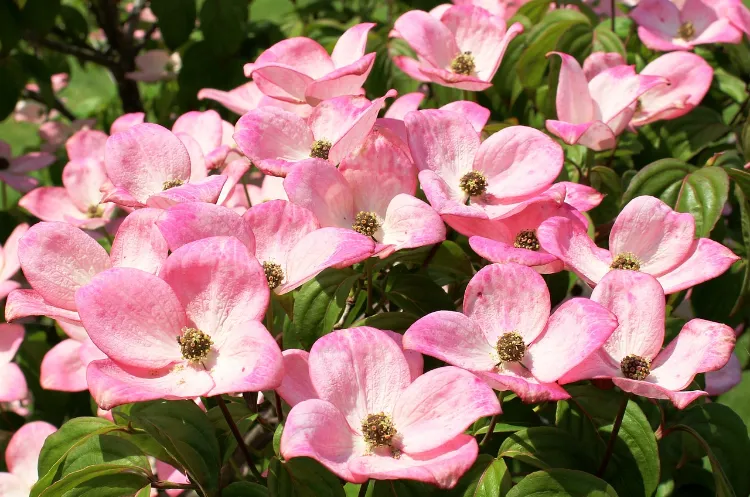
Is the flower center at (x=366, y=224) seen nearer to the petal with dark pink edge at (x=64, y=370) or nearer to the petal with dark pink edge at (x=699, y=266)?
the petal with dark pink edge at (x=699, y=266)

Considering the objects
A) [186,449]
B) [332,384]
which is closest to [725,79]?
[332,384]

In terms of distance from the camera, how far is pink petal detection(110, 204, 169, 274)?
0.84 metres

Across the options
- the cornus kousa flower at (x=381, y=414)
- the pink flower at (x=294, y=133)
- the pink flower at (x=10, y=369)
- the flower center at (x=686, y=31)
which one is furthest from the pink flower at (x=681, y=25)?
the pink flower at (x=10, y=369)

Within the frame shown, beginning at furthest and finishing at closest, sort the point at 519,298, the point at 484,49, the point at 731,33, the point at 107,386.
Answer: the point at 731,33 < the point at 484,49 < the point at 519,298 < the point at 107,386

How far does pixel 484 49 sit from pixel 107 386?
0.80 meters

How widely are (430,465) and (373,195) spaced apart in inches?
13.6

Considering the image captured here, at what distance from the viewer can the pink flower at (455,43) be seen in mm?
1181

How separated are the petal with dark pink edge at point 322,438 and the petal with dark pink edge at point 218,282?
11 centimetres

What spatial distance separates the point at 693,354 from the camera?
2.64ft

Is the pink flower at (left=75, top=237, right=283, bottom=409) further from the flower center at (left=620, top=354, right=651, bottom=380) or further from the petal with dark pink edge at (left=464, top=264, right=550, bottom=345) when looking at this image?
the flower center at (left=620, top=354, right=651, bottom=380)

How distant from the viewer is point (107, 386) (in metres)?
0.69

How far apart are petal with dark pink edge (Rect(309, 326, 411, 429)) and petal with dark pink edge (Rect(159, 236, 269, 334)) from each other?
0.24 feet

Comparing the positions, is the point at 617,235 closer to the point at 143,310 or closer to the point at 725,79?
the point at 143,310

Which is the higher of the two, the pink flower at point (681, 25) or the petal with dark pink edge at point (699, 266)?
the pink flower at point (681, 25)
